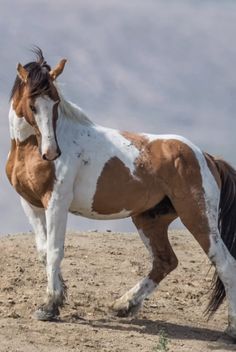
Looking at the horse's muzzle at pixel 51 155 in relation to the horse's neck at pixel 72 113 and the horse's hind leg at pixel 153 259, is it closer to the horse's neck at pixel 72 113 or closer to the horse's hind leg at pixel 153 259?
the horse's neck at pixel 72 113

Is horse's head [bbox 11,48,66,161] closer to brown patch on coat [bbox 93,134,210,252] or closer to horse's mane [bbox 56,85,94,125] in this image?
horse's mane [bbox 56,85,94,125]

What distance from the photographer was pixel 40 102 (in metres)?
7.68

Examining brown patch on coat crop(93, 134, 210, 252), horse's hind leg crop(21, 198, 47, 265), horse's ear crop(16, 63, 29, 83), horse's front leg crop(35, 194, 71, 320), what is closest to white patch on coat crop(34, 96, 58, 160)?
horse's ear crop(16, 63, 29, 83)

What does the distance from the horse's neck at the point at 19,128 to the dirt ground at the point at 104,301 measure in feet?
5.57

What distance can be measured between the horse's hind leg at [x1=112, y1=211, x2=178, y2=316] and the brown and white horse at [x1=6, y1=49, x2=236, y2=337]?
0.01 meters

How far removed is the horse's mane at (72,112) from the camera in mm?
8133

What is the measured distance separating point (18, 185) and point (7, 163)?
30 cm

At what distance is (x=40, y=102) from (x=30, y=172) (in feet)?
2.20

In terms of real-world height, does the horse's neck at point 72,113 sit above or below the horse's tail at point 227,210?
above

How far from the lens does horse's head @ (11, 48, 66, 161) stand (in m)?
7.57

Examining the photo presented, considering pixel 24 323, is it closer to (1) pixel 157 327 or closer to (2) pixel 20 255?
(1) pixel 157 327

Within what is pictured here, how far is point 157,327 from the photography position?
8.24m

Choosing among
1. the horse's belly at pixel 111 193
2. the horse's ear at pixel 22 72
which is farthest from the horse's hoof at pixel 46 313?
the horse's ear at pixel 22 72

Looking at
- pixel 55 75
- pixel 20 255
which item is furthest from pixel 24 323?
pixel 20 255
